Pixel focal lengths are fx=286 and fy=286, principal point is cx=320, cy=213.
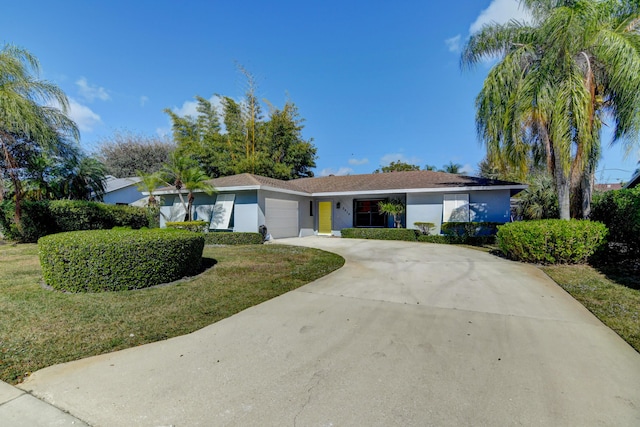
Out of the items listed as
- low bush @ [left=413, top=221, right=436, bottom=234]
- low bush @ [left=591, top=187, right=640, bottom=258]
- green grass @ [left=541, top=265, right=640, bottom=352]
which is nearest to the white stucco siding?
low bush @ [left=413, top=221, right=436, bottom=234]

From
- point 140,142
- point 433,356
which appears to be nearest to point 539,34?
point 433,356

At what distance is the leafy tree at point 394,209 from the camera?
49.1 feet

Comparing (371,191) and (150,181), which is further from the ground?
(150,181)

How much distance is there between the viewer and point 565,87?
759 centimetres

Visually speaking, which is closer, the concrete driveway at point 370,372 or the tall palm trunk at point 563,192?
the concrete driveway at point 370,372

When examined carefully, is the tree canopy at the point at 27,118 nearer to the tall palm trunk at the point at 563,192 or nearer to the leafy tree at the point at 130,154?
the tall palm trunk at the point at 563,192

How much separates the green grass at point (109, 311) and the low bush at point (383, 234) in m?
7.81

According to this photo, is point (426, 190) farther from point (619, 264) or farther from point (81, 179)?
point (81, 179)

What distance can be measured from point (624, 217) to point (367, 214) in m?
10.9

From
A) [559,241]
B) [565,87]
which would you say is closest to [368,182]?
[565,87]

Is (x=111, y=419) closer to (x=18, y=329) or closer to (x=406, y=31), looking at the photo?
(x=18, y=329)

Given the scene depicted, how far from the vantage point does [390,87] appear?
60.5 feet

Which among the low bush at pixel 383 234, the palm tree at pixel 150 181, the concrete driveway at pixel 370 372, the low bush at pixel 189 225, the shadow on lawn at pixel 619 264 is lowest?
the concrete driveway at pixel 370 372

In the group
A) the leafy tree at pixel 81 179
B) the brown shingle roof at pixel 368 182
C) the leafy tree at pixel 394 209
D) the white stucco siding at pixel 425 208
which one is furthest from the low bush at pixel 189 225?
the white stucco siding at pixel 425 208
